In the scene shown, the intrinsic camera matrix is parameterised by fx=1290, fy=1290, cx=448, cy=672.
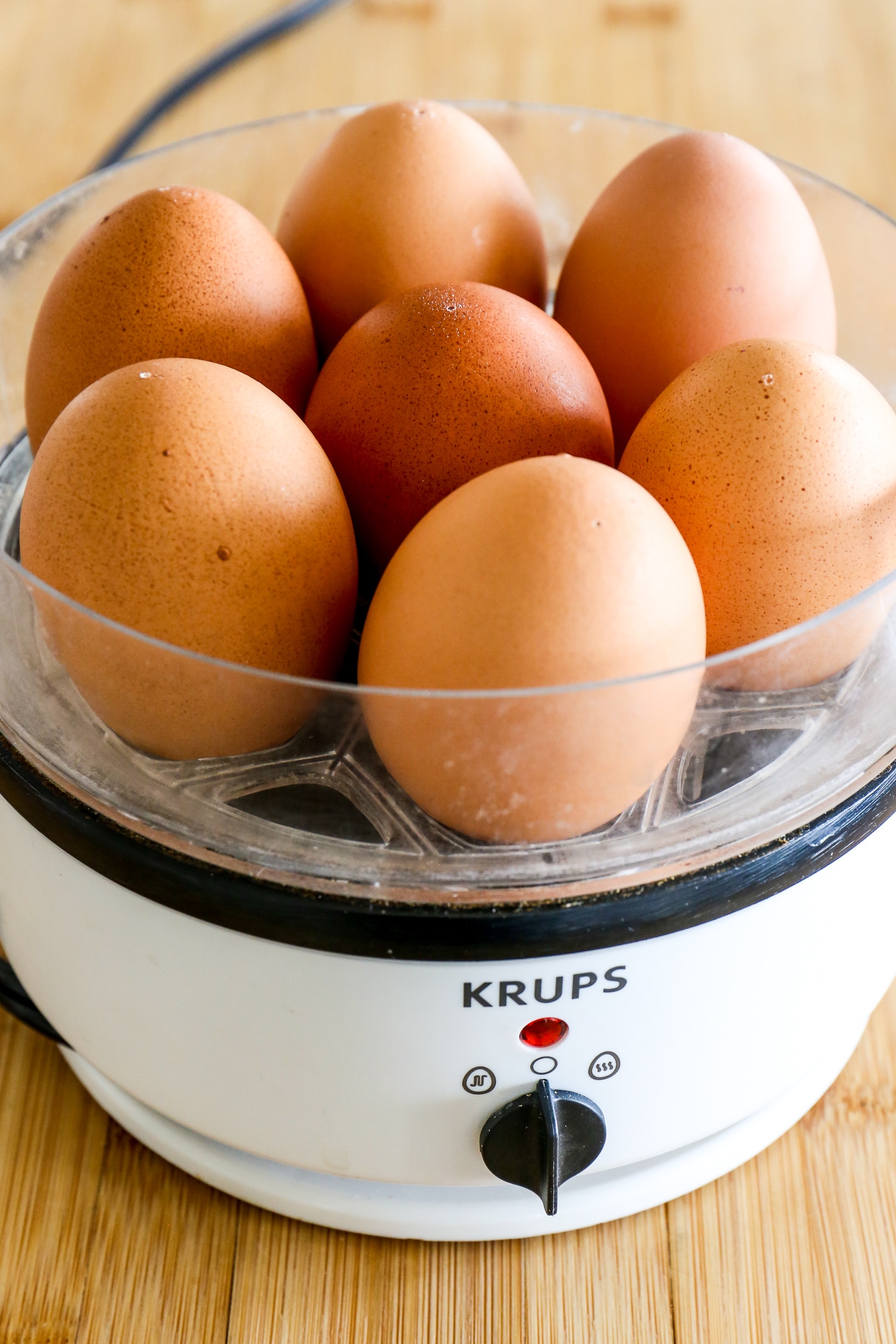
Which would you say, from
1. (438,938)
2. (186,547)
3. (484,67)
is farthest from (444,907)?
(484,67)

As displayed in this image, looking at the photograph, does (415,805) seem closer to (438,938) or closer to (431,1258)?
(438,938)

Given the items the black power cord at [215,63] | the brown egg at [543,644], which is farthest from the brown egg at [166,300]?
the black power cord at [215,63]

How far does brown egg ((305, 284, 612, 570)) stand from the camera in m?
0.47

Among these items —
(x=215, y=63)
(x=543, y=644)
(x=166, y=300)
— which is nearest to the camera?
(x=543, y=644)

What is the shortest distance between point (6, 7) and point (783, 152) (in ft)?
2.59

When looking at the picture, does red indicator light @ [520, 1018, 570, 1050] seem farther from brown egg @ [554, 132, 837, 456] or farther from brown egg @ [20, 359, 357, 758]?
brown egg @ [554, 132, 837, 456]

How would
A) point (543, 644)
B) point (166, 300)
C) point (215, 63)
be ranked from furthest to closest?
point (215, 63), point (166, 300), point (543, 644)

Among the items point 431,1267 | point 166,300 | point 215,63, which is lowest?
point 431,1267

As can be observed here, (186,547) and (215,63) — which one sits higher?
(215,63)

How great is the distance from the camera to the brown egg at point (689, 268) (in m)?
0.54

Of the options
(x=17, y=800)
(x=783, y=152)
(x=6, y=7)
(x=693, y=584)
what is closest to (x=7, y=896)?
(x=17, y=800)

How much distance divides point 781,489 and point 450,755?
147mm

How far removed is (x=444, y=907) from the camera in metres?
0.42

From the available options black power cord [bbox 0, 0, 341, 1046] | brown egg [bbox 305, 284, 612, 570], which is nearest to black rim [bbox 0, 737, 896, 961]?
brown egg [bbox 305, 284, 612, 570]
